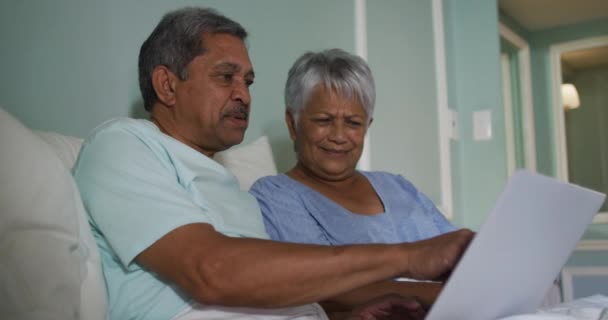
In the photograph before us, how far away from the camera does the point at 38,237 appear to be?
68 cm

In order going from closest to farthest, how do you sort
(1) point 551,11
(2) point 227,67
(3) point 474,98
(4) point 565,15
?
(2) point 227,67 < (3) point 474,98 < (1) point 551,11 < (4) point 565,15

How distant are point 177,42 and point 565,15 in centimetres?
A: 393

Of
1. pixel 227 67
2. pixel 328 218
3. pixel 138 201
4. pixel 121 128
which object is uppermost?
pixel 227 67

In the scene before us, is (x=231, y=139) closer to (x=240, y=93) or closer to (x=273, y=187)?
(x=240, y=93)

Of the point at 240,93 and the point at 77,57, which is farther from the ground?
the point at 77,57

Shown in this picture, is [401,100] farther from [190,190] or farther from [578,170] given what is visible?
[578,170]

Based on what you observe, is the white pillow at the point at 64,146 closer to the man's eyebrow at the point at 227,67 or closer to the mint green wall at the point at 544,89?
the man's eyebrow at the point at 227,67

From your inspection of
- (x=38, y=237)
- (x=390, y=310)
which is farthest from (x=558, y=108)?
(x=38, y=237)

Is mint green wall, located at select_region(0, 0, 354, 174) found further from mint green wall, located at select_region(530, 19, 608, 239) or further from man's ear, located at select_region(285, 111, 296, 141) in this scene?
mint green wall, located at select_region(530, 19, 608, 239)

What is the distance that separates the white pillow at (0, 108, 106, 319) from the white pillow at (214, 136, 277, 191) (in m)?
0.69

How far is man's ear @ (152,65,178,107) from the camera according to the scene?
1075mm

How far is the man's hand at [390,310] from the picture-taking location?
108cm

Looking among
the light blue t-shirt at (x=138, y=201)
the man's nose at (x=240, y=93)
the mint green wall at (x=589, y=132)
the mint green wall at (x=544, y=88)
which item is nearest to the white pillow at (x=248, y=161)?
the man's nose at (x=240, y=93)

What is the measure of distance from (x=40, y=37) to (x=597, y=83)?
447 cm
